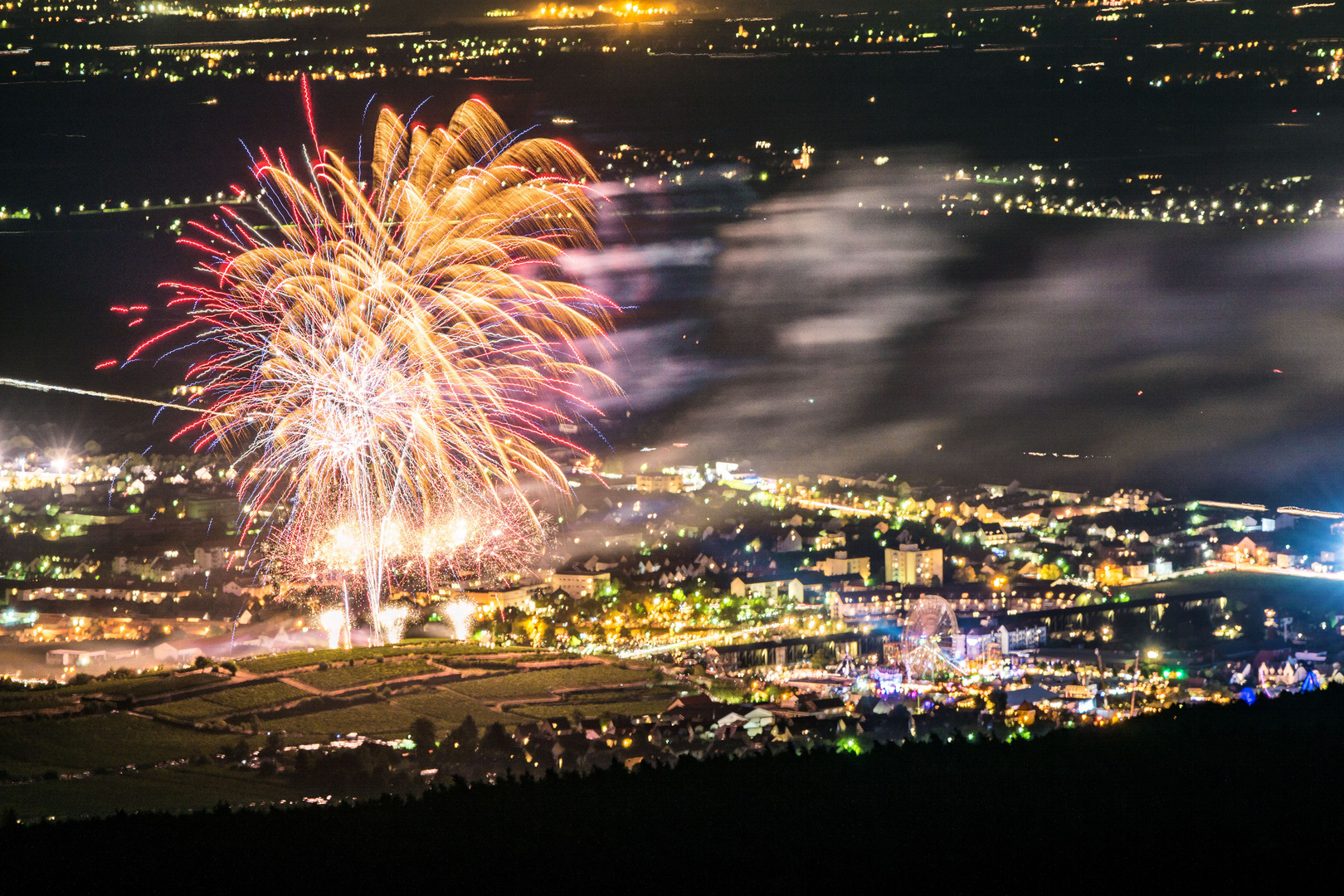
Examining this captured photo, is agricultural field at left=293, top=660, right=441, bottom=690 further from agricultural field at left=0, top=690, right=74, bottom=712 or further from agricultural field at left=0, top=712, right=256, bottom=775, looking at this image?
agricultural field at left=0, top=690, right=74, bottom=712

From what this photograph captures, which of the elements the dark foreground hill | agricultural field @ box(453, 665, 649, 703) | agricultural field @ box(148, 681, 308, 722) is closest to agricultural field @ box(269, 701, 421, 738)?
agricultural field @ box(148, 681, 308, 722)

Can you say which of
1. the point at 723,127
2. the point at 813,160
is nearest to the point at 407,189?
the point at 723,127

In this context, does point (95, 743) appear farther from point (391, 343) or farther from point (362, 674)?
point (391, 343)

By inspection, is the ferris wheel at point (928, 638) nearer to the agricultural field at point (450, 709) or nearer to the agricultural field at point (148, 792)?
the agricultural field at point (450, 709)

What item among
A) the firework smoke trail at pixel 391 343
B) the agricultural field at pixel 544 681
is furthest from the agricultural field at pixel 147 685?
the firework smoke trail at pixel 391 343

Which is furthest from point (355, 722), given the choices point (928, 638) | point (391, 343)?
point (928, 638)
